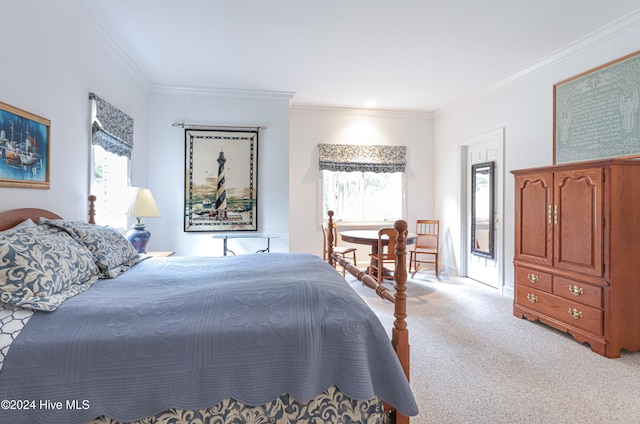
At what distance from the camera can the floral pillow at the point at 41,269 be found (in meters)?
1.36

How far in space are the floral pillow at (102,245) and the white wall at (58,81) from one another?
0.38 metres

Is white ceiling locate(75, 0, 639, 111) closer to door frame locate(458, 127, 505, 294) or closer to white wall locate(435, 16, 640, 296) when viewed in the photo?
white wall locate(435, 16, 640, 296)

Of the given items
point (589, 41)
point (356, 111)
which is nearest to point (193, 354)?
point (589, 41)

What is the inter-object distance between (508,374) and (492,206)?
2.78 m

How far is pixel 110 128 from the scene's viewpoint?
321 centimetres

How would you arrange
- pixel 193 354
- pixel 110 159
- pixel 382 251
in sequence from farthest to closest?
pixel 382 251 < pixel 110 159 < pixel 193 354

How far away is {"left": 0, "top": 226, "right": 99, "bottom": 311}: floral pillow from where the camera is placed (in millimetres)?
1361

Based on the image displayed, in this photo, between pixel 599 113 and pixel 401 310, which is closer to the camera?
pixel 401 310

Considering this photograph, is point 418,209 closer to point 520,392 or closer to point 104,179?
point 520,392

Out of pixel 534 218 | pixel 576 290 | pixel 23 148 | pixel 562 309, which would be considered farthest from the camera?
pixel 534 218

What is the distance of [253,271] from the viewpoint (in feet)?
6.56

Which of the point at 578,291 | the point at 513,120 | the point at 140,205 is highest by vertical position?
the point at 513,120

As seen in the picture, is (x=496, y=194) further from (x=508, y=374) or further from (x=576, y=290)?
(x=508, y=374)

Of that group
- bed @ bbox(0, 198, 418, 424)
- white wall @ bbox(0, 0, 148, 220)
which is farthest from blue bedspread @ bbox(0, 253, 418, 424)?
white wall @ bbox(0, 0, 148, 220)
